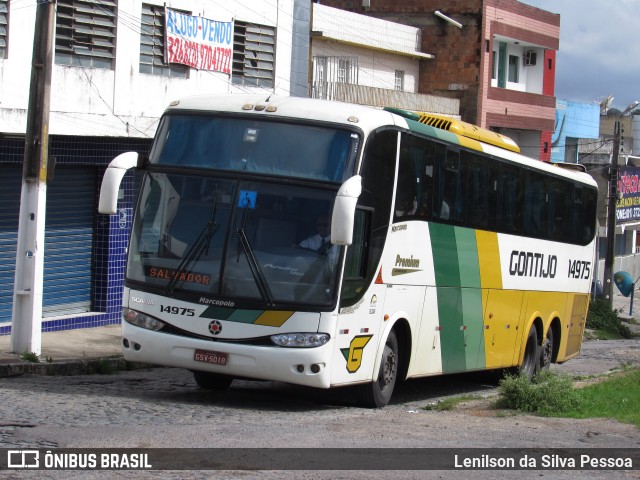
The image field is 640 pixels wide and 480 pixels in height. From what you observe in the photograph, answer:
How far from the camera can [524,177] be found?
1639 centimetres

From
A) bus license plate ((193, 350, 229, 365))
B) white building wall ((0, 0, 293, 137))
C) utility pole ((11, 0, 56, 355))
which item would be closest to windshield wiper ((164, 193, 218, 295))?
bus license plate ((193, 350, 229, 365))

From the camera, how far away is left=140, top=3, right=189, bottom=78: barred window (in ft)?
65.4

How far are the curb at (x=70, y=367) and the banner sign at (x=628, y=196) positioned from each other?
35.6 meters

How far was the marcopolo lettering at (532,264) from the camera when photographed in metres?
16.2

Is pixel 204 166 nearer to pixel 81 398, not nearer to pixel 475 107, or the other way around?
pixel 81 398

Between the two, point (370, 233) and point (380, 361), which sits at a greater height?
point (370, 233)

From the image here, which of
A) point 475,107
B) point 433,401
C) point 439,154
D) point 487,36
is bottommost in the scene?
point 433,401

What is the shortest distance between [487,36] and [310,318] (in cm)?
2861

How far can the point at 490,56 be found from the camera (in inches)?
1503

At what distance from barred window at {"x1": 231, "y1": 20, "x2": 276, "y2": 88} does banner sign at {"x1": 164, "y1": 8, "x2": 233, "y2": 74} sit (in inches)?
19.0

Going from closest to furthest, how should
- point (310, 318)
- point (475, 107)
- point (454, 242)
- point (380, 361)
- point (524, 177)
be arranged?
point (310, 318) < point (380, 361) < point (454, 242) < point (524, 177) < point (475, 107)

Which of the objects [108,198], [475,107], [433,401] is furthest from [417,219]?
[475,107]

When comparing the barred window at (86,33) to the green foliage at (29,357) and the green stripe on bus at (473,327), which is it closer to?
the green foliage at (29,357)

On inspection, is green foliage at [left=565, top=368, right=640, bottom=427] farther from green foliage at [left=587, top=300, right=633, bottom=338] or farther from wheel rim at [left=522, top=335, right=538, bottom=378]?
green foliage at [left=587, top=300, right=633, bottom=338]
